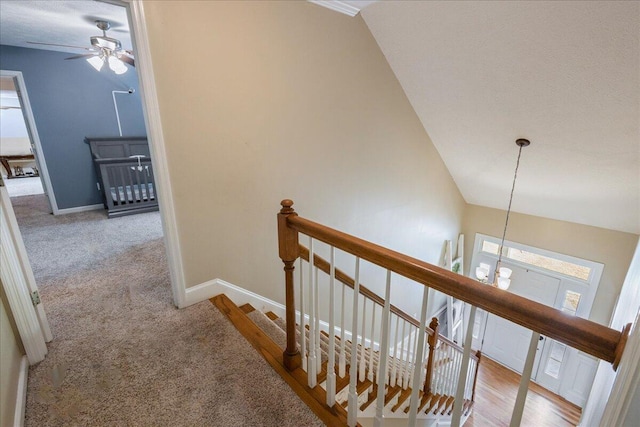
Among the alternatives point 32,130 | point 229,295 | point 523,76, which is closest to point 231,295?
point 229,295

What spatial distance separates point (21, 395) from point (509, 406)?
583 cm

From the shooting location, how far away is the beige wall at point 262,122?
6.28ft

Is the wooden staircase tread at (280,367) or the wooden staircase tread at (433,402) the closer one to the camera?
the wooden staircase tread at (280,367)

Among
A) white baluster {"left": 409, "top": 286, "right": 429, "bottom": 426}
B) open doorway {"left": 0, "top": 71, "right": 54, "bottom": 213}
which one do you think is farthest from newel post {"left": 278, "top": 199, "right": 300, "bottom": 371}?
open doorway {"left": 0, "top": 71, "right": 54, "bottom": 213}

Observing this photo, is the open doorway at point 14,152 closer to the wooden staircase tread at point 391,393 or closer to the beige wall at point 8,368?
the beige wall at point 8,368

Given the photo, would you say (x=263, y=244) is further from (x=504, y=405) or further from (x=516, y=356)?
(x=516, y=356)

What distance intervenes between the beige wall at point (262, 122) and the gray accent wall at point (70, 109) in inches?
141

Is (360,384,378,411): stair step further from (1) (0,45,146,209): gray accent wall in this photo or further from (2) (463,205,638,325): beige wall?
(1) (0,45,146,209): gray accent wall

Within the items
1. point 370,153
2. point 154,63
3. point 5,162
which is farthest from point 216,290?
point 5,162

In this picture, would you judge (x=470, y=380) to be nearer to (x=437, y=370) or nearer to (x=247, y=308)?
(x=437, y=370)

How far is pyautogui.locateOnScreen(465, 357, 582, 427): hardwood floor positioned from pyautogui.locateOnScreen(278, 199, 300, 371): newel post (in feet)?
13.2

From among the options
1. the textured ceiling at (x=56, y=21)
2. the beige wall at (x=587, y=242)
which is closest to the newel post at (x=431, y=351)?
the beige wall at (x=587, y=242)

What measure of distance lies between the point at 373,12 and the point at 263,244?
2.43 meters

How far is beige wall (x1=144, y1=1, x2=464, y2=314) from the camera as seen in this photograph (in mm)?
1914
